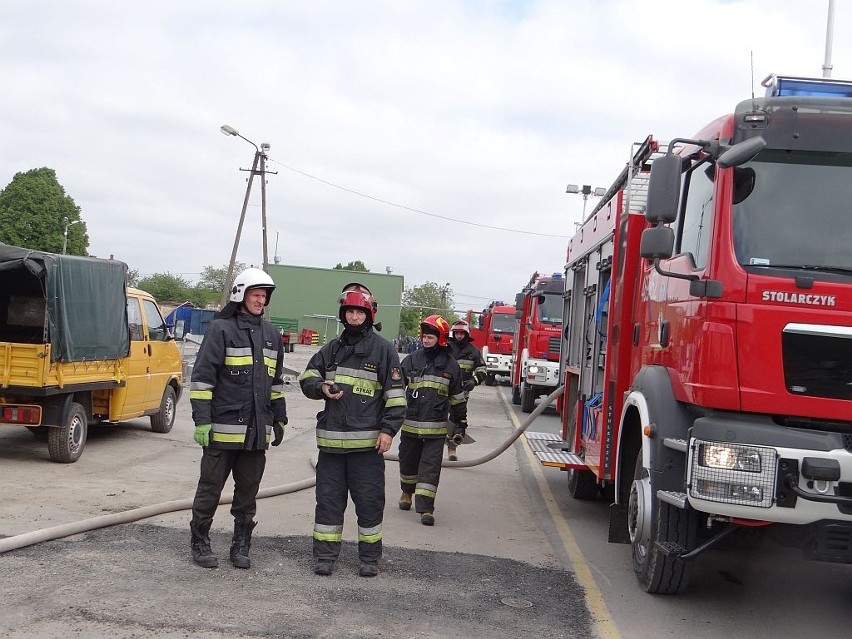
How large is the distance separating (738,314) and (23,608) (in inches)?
158

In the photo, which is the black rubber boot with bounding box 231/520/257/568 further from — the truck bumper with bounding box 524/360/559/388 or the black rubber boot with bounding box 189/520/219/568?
the truck bumper with bounding box 524/360/559/388

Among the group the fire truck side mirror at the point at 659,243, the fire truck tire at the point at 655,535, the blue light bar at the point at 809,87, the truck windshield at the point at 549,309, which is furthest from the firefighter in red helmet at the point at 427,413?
the truck windshield at the point at 549,309

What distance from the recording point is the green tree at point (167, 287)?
98.4 meters

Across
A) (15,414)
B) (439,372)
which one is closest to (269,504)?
(439,372)

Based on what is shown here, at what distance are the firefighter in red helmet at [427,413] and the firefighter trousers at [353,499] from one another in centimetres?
168

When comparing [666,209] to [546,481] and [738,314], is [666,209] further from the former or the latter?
[546,481]

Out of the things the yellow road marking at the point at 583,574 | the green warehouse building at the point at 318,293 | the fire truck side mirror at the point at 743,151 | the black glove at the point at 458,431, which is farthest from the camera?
the green warehouse building at the point at 318,293

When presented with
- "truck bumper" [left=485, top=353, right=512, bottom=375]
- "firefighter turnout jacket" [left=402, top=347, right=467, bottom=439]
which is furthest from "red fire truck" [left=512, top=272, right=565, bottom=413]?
"firefighter turnout jacket" [left=402, top=347, right=467, bottom=439]

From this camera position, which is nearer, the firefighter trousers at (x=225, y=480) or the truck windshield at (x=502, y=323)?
the firefighter trousers at (x=225, y=480)

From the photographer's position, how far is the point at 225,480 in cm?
596

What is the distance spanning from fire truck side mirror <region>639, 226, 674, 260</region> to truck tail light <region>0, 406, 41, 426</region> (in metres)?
6.79

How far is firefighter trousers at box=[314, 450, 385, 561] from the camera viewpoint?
600cm

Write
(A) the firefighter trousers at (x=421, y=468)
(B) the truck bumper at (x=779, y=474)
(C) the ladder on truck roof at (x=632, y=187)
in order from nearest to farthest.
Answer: (B) the truck bumper at (x=779, y=474) → (C) the ladder on truck roof at (x=632, y=187) → (A) the firefighter trousers at (x=421, y=468)

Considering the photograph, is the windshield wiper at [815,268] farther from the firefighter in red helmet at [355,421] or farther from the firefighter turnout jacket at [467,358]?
the firefighter turnout jacket at [467,358]
